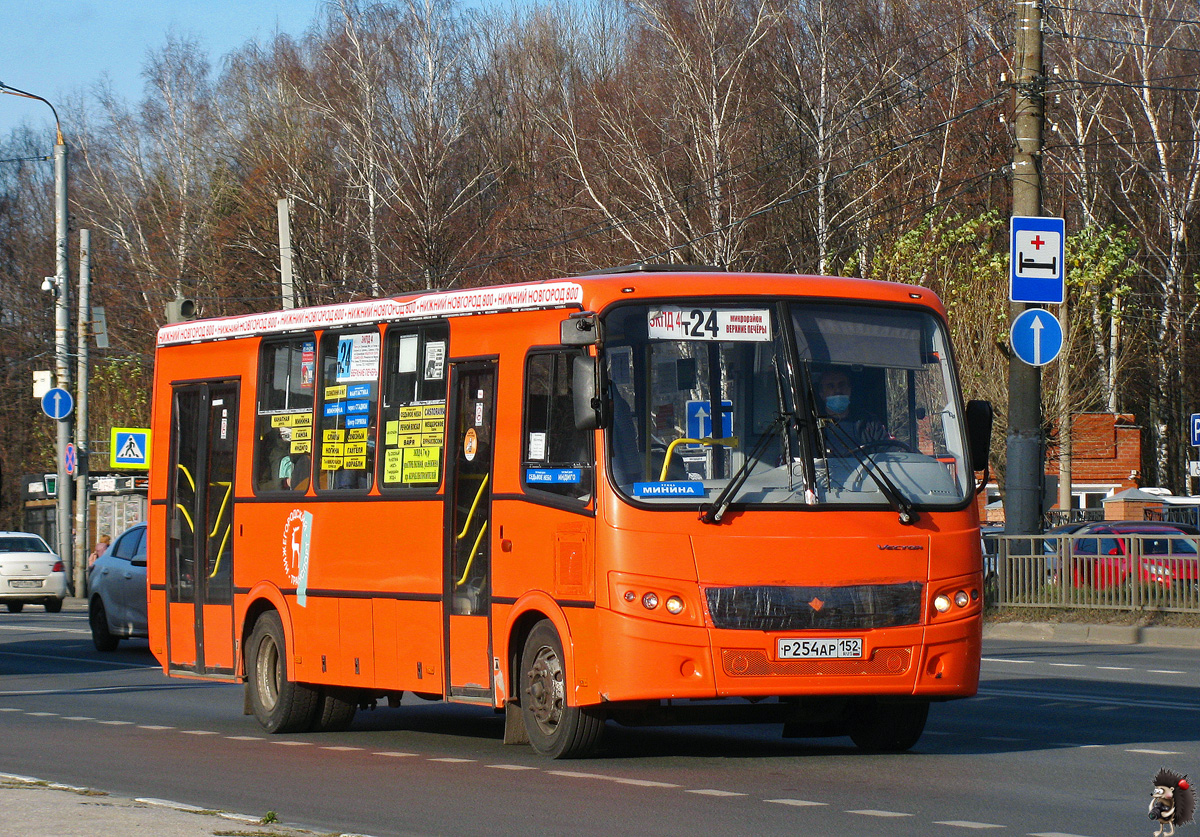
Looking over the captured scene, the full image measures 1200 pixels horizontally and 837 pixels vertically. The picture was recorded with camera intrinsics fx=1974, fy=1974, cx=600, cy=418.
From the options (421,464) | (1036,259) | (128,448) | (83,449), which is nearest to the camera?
(421,464)

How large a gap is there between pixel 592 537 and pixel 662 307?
1.36m

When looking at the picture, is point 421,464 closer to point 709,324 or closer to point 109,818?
point 709,324

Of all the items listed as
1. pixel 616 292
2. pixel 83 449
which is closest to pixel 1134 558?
pixel 616 292

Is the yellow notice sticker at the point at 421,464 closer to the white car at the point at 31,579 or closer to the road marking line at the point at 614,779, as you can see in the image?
the road marking line at the point at 614,779

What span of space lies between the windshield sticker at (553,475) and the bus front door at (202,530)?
3.82m

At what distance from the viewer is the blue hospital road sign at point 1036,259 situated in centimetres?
2255

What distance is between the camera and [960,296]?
43812 millimetres

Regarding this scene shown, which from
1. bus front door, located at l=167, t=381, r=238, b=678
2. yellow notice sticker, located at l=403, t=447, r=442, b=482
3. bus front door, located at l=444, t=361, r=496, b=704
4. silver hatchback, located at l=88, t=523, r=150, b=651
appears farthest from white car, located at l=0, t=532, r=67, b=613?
bus front door, located at l=444, t=361, r=496, b=704

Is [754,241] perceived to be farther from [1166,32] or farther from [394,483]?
[394,483]

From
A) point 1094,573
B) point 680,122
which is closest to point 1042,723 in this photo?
point 1094,573

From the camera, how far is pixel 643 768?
10961 mm

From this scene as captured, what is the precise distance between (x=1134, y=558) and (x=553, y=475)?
604 inches

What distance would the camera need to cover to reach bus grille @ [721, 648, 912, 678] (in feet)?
34.6

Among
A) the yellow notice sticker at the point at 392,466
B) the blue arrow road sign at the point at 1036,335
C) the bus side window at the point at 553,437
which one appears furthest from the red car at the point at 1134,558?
the bus side window at the point at 553,437
